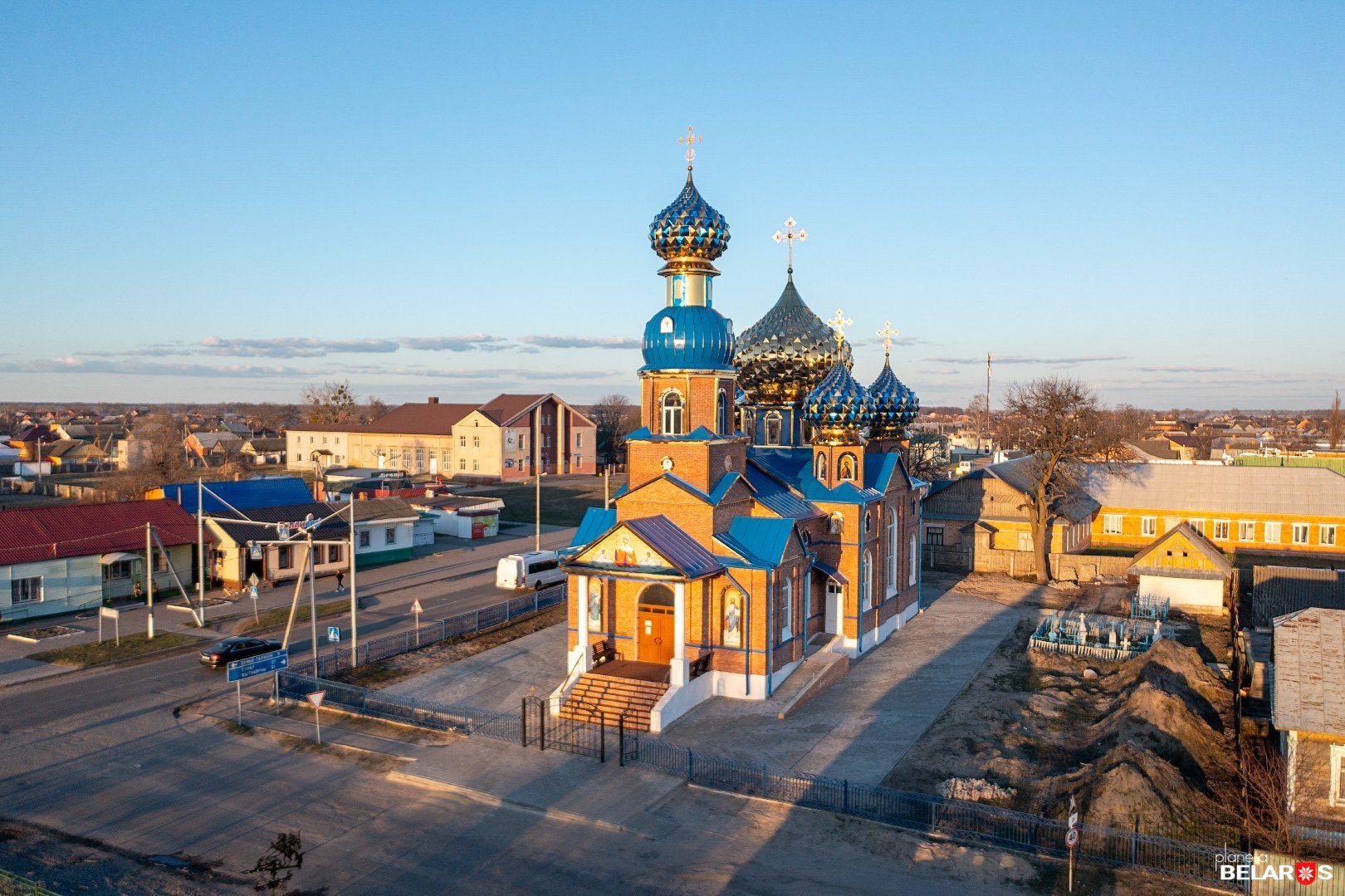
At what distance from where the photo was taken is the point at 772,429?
36156 mm

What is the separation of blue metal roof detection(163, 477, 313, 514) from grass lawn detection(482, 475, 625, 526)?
18.9 metres

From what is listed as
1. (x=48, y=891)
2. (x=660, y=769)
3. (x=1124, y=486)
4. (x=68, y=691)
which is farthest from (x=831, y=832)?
(x=1124, y=486)

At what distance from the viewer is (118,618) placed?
33.0 metres

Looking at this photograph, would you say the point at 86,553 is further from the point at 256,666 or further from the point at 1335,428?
the point at 1335,428

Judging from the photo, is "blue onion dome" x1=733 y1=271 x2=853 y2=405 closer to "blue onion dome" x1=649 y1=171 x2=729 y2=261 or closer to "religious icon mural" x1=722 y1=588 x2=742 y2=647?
"blue onion dome" x1=649 y1=171 x2=729 y2=261

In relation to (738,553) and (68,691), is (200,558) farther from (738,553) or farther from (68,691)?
(738,553)

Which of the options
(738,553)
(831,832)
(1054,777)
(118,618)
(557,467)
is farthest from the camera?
(557,467)

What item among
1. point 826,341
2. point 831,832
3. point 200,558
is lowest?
point 831,832

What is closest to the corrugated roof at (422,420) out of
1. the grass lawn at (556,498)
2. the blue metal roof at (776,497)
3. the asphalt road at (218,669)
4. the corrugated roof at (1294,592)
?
the grass lawn at (556,498)

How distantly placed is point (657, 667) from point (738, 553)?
370 cm

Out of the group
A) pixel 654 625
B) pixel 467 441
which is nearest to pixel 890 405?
pixel 654 625

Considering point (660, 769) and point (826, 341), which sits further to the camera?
point (826, 341)

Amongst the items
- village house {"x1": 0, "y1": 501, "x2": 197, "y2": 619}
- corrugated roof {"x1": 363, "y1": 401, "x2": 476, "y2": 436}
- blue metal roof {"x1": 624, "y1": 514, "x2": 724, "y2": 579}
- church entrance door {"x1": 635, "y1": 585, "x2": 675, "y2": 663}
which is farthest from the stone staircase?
corrugated roof {"x1": 363, "y1": 401, "x2": 476, "y2": 436}

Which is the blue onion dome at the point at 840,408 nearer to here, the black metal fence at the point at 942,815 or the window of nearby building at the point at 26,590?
the black metal fence at the point at 942,815
